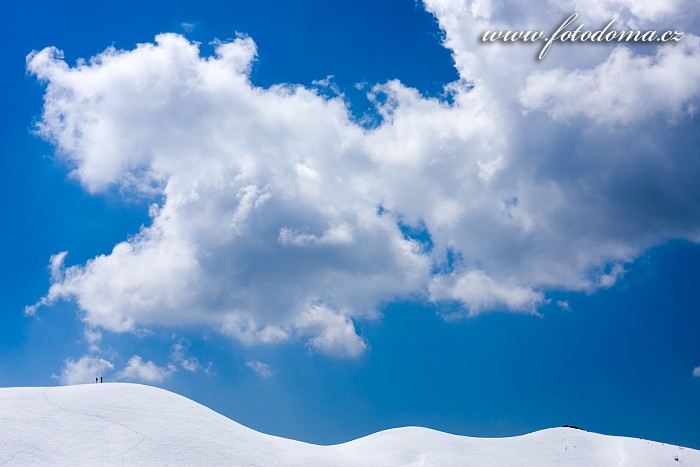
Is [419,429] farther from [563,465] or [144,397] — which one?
[144,397]

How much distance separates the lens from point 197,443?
3647 cm

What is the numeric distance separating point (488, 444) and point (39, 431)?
2861 centimetres

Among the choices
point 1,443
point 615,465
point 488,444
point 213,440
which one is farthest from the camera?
point 488,444

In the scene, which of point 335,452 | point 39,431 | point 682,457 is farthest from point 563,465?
point 39,431

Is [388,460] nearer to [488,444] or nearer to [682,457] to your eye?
[488,444]

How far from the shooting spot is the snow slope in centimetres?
3369

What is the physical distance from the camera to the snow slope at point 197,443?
3369 cm

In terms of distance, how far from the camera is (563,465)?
4284cm

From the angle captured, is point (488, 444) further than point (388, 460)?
Yes

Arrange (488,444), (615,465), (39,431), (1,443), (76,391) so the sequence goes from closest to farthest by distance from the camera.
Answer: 1. (1,443)
2. (39,431)
3. (76,391)
4. (615,465)
5. (488,444)

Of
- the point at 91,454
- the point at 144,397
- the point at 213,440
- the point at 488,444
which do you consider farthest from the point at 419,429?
the point at 91,454

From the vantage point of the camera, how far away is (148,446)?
3488 centimetres

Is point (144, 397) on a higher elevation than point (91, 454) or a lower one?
higher

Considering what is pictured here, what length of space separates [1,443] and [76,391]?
28.0 feet
